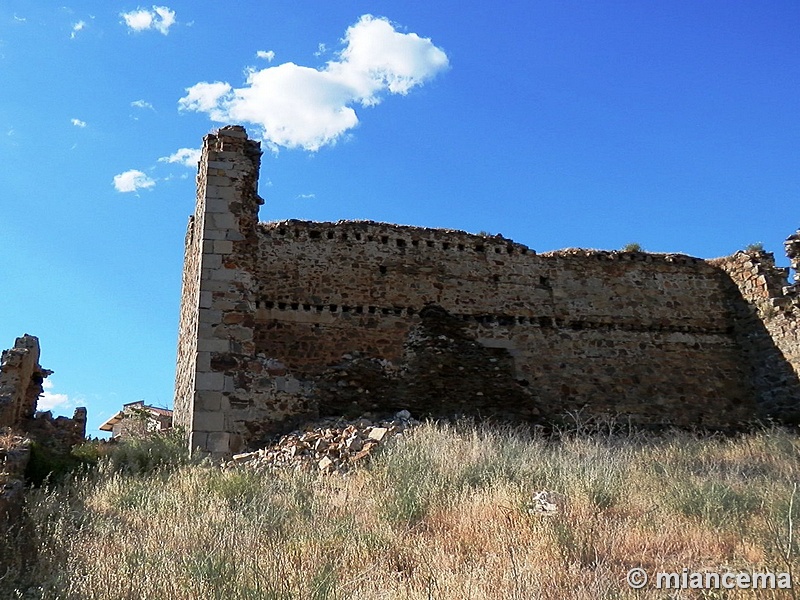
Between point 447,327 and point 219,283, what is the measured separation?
3744 mm

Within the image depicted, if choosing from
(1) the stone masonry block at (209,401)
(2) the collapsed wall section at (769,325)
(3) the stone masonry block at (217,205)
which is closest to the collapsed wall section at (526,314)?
(2) the collapsed wall section at (769,325)

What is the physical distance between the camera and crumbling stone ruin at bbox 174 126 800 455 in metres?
10.5

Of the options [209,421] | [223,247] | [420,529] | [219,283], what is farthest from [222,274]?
[420,529]

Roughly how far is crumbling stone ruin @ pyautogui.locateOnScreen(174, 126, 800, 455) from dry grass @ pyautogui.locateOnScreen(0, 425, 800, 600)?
2.58 meters

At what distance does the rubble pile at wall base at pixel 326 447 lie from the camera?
8.90 meters

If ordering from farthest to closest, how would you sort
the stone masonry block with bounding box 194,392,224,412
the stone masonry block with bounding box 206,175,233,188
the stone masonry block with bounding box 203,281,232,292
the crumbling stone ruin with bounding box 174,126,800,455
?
the stone masonry block with bounding box 206,175,233,188 → the crumbling stone ruin with bounding box 174,126,800,455 → the stone masonry block with bounding box 203,281,232,292 → the stone masonry block with bounding box 194,392,224,412

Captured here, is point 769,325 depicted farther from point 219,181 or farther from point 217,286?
point 219,181

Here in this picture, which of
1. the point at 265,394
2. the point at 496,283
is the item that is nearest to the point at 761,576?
the point at 265,394

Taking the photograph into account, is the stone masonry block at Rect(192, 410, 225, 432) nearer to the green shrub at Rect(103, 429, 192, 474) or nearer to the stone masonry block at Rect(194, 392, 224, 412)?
the stone masonry block at Rect(194, 392, 224, 412)

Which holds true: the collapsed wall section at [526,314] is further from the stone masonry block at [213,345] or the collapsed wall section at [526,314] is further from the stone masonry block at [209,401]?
the stone masonry block at [209,401]

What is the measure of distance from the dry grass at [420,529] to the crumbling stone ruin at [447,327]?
2583mm

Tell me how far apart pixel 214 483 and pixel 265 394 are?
2917 millimetres

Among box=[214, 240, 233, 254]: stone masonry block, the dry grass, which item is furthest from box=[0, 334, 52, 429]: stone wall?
box=[214, 240, 233, 254]: stone masonry block

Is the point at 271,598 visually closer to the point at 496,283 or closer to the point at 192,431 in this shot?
the point at 192,431
